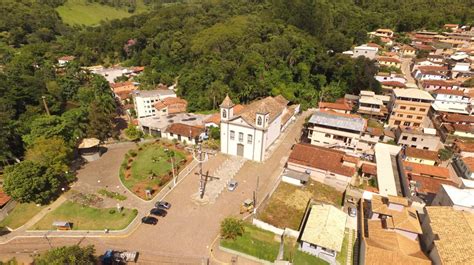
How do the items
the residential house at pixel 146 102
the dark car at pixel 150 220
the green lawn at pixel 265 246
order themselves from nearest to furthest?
A: the green lawn at pixel 265 246 < the dark car at pixel 150 220 < the residential house at pixel 146 102

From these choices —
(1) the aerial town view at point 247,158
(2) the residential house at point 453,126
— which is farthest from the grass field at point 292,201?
(2) the residential house at point 453,126

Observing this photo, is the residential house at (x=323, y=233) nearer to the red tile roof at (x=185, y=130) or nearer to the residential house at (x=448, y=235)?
the residential house at (x=448, y=235)

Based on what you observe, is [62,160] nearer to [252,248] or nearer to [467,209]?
[252,248]

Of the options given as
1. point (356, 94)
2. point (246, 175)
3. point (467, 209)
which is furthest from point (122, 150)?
point (356, 94)

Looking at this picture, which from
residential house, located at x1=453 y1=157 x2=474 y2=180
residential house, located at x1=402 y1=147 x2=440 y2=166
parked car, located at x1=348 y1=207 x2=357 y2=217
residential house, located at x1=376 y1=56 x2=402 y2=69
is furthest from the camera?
residential house, located at x1=376 y1=56 x2=402 y2=69

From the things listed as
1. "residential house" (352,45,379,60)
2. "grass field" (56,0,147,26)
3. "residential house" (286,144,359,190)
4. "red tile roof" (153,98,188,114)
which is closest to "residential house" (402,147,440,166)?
"residential house" (286,144,359,190)

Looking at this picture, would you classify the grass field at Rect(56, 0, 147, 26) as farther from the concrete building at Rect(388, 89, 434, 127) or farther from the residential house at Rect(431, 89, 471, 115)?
the residential house at Rect(431, 89, 471, 115)
